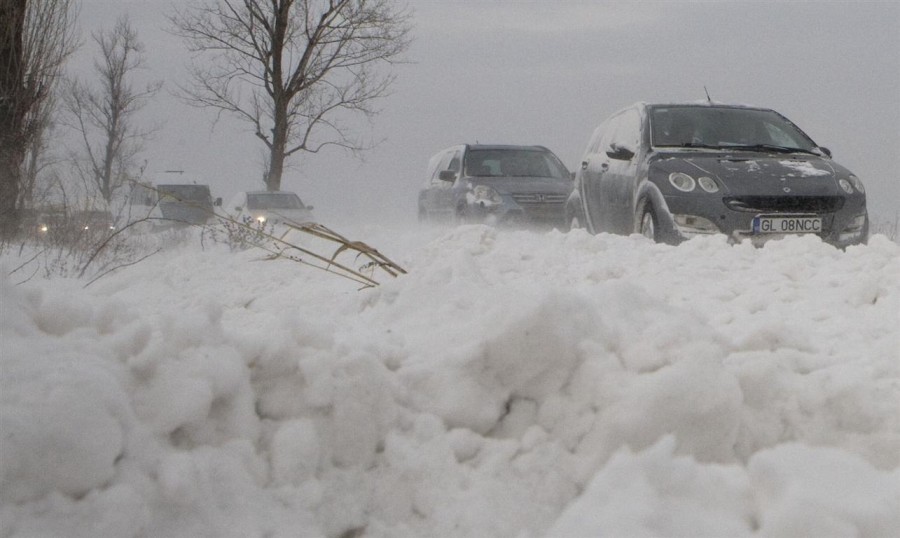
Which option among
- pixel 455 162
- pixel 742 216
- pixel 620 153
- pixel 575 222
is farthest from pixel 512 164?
pixel 742 216

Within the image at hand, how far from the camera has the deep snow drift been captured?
5.79ft

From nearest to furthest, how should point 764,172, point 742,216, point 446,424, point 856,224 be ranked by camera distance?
point 446,424 → point 742,216 → point 764,172 → point 856,224

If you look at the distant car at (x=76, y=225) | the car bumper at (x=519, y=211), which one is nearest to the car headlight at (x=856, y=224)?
the car bumper at (x=519, y=211)

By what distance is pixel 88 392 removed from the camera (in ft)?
6.39

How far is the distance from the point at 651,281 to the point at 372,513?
10.5 ft

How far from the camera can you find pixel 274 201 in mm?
18844

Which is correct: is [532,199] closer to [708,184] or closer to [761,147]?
[761,147]

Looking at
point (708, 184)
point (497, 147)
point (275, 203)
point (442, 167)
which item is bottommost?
point (275, 203)

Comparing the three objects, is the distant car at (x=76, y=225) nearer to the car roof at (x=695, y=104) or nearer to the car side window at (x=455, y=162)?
the car side window at (x=455, y=162)

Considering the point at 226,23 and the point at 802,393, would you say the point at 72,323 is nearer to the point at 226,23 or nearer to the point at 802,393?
the point at 802,393

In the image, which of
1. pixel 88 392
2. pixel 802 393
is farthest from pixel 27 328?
pixel 802 393

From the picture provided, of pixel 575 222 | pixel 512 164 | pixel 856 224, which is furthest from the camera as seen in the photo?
pixel 512 164

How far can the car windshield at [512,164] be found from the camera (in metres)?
12.4

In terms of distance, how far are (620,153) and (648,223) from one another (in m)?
0.91
